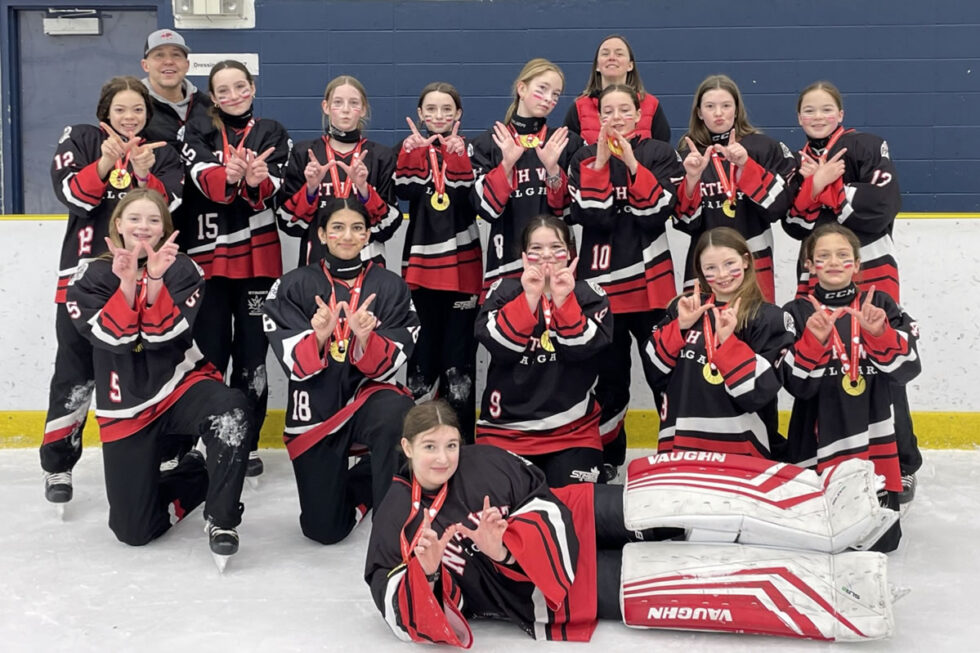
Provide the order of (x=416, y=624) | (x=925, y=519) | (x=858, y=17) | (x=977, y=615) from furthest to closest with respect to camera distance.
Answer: (x=858, y=17)
(x=925, y=519)
(x=977, y=615)
(x=416, y=624)

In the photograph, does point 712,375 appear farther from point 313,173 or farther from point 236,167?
point 236,167

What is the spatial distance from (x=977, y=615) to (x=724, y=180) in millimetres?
1570

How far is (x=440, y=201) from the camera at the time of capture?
391cm

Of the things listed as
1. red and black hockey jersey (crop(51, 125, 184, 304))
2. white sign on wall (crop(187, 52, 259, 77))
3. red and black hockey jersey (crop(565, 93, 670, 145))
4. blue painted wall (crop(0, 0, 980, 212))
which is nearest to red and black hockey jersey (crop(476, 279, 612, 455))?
red and black hockey jersey (crop(565, 93, 670, 145))

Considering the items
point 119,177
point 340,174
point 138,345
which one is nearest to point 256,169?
point 340,174

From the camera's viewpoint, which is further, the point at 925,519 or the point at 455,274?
the point at 455,274

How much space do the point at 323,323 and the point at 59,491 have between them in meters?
1.15

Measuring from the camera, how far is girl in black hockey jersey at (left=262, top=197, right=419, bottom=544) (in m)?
3.20

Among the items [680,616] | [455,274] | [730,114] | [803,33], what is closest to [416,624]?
[680,616]

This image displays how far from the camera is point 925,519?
11.6ft

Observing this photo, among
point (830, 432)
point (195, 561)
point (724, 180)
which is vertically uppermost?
point (724, 180)

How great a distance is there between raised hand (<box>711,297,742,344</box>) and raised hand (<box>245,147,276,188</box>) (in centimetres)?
159

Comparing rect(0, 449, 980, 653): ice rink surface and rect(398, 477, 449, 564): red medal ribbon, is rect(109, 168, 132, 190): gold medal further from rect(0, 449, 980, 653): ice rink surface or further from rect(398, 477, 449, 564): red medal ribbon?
rect(398, 477, 449, 564): red medal ribbon

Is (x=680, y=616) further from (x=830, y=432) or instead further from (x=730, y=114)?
(x=730, y=114)
